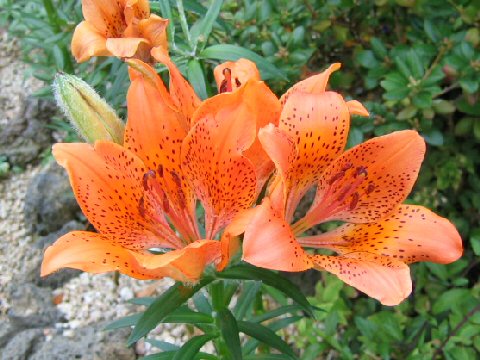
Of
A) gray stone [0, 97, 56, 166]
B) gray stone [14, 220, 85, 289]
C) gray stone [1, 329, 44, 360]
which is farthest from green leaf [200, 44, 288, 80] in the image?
gray stone [0, 97, 56, 166]

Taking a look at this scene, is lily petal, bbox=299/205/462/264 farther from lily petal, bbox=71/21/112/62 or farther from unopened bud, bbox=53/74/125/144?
lily petal, bbox=71/21/112/62

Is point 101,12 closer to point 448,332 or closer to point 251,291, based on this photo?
point 251,291

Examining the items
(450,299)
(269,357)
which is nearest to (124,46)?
(269,357)

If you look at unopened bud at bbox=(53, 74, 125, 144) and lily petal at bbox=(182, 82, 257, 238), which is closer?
lily petal at bbox=(182, 82, 257, 238)

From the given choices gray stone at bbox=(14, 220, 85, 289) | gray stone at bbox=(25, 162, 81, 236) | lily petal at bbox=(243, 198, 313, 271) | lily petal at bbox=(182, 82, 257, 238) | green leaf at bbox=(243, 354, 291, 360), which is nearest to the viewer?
lily petal at bbox=(243, 198, 313, 271)

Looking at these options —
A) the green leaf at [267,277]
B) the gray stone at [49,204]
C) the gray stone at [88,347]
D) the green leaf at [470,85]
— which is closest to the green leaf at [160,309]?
the green leaf at [267,277]

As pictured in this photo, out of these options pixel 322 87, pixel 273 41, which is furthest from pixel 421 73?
pixel 322 87

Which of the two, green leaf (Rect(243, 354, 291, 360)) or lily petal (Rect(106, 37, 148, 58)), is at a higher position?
lily petal (Rect(106, 37, 148, 58))

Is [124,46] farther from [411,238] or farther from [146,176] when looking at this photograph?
[411,238]

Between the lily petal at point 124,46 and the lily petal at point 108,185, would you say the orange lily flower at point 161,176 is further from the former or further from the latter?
the lily petal at point 124,46
